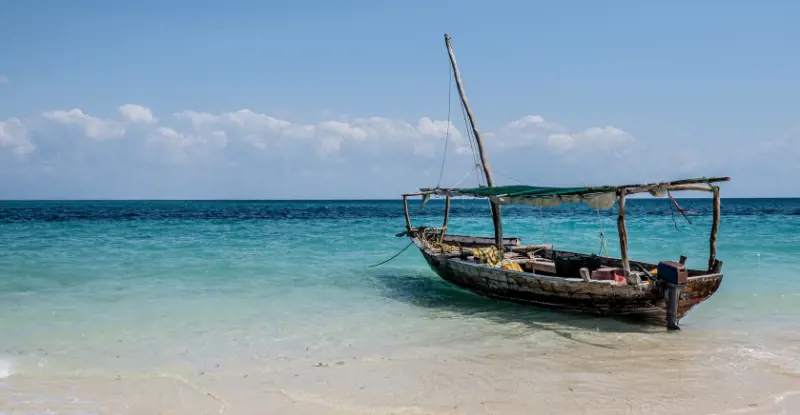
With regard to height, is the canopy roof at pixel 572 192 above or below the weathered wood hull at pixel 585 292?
above

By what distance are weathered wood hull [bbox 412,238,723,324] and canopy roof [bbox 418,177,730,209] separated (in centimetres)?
169

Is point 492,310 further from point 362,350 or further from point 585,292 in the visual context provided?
point 362,350

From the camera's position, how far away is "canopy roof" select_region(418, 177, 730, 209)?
9908 millimetres

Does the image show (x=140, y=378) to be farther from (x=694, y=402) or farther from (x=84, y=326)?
(x=694, y=402)

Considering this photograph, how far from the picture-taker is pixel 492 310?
11938 millimetres

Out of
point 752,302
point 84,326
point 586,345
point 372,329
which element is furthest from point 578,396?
point 84,326

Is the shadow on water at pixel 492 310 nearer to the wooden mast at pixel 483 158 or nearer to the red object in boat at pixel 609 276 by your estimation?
the red object in boat at pixel 609 276

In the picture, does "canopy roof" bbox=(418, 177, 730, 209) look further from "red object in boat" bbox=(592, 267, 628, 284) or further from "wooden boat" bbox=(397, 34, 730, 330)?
"red object in boat" bbox=(592, 267, 628, 284)

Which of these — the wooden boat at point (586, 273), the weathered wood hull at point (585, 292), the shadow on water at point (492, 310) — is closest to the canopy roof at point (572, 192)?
the wooden boat at point (586, 273)

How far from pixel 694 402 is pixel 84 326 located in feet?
35.2

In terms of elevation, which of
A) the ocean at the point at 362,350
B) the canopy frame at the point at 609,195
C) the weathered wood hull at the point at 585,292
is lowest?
the ocean at the point at 362,350

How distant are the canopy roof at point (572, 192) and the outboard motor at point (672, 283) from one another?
56.9 inches

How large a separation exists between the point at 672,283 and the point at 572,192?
9.56 ft

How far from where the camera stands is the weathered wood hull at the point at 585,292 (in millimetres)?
9781
